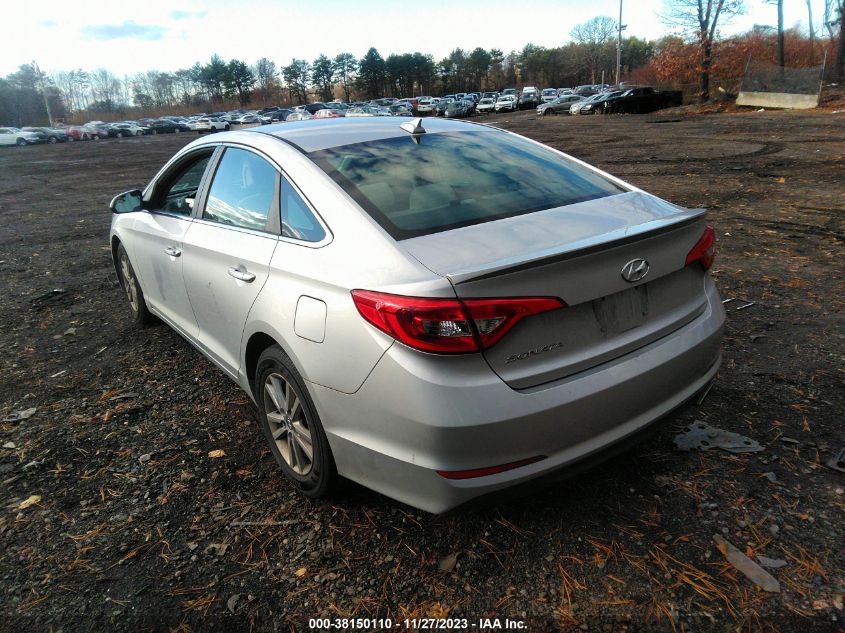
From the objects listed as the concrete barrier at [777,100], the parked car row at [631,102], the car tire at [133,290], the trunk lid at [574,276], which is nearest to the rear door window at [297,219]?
the trunk lid at [574,276]

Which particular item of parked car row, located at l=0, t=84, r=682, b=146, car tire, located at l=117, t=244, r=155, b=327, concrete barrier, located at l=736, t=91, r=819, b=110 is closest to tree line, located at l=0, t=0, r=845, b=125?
parked car row, located at l=0, t=84, r=682, b=146

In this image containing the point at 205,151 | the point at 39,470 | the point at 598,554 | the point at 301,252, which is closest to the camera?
the point at 598,554

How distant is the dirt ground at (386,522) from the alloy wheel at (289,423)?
0.20 m

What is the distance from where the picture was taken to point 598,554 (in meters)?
2.38

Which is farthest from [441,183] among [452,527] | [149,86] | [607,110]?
[149,86]

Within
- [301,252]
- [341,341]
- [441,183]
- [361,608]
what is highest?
[441,183]

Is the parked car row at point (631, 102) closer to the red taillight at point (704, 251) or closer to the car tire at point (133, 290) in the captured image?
the car tire at point (133, 290)

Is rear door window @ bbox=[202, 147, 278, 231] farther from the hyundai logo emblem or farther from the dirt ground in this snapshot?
the hyundai logo emblem

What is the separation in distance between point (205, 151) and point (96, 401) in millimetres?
1783

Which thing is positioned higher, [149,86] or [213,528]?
[149,86]

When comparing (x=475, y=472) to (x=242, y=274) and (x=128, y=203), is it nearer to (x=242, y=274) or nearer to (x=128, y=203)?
(x=242, y=274)

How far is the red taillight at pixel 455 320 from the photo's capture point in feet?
6.53

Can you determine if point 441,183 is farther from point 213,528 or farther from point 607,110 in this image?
point 607,110

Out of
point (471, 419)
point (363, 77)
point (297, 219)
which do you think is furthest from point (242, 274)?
point (363, 77)
